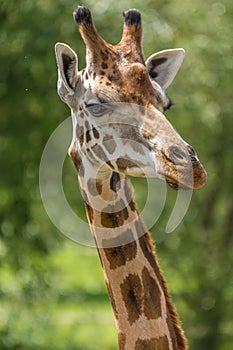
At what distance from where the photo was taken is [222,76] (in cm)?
1392

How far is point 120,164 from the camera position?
5.81m

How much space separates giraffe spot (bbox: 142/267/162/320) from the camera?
5.88 m

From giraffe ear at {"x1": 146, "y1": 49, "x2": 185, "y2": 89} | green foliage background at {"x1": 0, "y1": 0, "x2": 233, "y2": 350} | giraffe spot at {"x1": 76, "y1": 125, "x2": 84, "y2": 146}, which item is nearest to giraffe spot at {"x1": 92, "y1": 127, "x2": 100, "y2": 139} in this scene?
giraffe spot at {"x1": 76, "y1": 125, "x2": 84, "y2": 146}

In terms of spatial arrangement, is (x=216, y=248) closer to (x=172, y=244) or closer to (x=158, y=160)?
(x=172, y=244)

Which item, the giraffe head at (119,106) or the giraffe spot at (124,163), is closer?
the giraffe head at (119,106)

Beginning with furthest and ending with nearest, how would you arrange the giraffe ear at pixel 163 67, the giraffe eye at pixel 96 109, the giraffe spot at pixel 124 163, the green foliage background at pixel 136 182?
the green foliage background at pixel 136 182
the giraffe ear at pixel 163 67
the giraffe eye at pixel 96 109
the giraffe spot at pixel 124 163

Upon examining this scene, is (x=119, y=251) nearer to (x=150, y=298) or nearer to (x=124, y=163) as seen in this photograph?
(x=150, y=298)

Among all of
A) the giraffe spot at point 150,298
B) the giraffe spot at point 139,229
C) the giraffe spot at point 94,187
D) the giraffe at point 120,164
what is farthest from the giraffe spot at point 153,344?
the giraffe spot at point 94,187

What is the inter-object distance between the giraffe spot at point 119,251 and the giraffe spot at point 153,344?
43 centimetres

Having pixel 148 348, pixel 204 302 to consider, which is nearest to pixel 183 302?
pixel 204 302

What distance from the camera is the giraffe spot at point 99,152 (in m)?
5.88

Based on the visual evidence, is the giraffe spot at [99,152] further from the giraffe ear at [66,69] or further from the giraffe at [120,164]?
the giraffe ear at [66,69]

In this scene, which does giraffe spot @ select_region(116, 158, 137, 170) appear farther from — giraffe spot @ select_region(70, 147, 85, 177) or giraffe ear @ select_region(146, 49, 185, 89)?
giraffe ear @ select_region(146, 49, 185, 89)

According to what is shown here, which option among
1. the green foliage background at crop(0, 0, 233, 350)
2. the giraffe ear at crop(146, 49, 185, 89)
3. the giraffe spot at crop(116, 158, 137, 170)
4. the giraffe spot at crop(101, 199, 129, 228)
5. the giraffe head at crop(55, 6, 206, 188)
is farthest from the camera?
the green foliage background at crop(0, 0, 233, 350)
